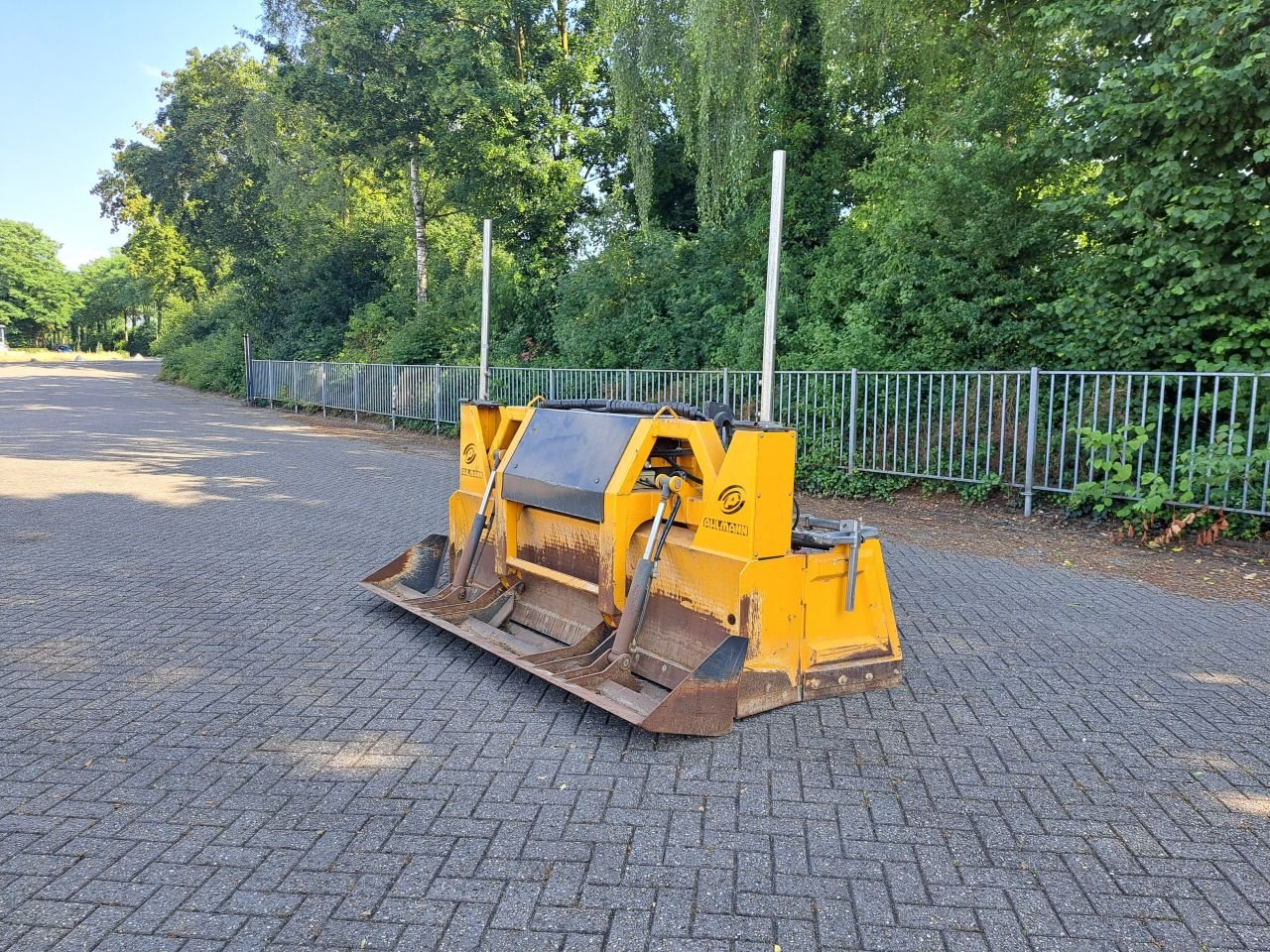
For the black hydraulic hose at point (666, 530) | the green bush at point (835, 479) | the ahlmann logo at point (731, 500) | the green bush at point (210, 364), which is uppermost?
the green bush at point (210, 364)

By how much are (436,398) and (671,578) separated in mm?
16290

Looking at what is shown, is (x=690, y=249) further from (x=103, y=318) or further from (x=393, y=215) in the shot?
(x=103, y=318)

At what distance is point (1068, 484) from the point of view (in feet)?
31.2

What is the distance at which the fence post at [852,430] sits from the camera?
11.3m

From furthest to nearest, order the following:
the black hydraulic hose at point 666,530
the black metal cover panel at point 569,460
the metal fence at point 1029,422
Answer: the metal fence at point 1029,422, the black metal cover panel at point 569,460, the black hydraulic hose at point 666,530

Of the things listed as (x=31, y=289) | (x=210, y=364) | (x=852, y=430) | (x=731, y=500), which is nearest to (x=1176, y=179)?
(x=852, y=430)

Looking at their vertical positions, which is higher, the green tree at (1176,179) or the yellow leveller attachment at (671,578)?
the green tree at (1176,179)

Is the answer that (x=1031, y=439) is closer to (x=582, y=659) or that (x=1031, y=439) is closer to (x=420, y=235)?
(x=582, y=659)

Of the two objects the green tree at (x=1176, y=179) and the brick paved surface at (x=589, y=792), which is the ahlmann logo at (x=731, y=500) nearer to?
the brick paved surface at (x=589, y=792)

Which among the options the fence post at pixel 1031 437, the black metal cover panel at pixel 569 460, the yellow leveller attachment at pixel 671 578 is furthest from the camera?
the fence post at pixel 1031 437

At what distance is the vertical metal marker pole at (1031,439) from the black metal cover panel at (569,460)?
256 inches

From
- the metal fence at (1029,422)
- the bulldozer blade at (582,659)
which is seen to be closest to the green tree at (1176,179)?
the metal fence at (1029,422)

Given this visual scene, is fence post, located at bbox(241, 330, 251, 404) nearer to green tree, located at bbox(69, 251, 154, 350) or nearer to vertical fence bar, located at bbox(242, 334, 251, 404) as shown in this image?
vertical fence bar, located at bbox(242, 334, 251, 404)

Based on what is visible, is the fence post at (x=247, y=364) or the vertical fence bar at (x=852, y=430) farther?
the fence post at (x=247, y=364)
